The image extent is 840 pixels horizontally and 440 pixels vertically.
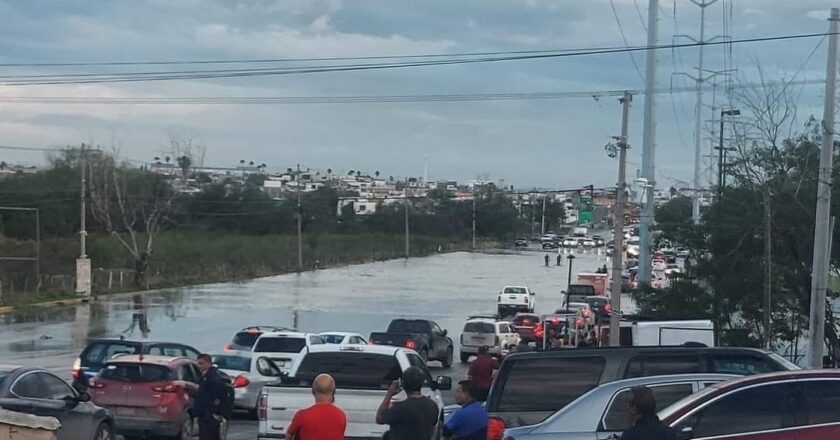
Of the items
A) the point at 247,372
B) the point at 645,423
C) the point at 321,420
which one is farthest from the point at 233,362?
the point at 645,423

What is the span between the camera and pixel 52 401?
645 inches

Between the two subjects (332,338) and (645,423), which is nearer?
(645,423)

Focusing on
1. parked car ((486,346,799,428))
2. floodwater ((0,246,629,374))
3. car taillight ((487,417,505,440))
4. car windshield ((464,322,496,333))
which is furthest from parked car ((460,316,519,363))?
car taillight ((487,417,505,440))

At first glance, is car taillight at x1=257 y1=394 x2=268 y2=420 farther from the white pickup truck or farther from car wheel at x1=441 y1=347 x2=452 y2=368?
car wheel at x1=441 y1=347 x2=452 y2=368

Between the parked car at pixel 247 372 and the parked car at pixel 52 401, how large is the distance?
20.5ft

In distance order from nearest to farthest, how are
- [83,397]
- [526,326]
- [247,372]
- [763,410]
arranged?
[763,410], [83,397], [247,372], [526,326]

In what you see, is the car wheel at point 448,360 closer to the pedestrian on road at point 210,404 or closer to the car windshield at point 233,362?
the car windshield at point 233,362

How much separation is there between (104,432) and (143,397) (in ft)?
8.01

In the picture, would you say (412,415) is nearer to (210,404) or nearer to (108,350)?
(210,404)

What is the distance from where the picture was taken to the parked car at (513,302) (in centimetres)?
6167

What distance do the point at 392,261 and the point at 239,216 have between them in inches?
991

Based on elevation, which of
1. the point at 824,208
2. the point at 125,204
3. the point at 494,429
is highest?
the point at 824,208

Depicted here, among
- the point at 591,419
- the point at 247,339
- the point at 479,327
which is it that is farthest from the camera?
the point at 479,327

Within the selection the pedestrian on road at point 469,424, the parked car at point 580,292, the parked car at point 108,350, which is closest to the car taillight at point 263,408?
the pedestrian on road at point 469,424
